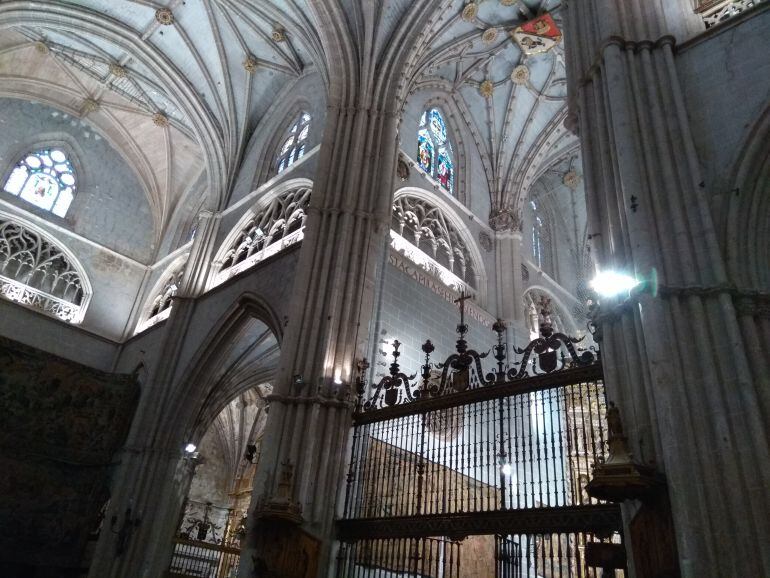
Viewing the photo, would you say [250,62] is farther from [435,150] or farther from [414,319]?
[414,319]

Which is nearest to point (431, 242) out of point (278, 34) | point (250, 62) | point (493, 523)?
point (278, 34)

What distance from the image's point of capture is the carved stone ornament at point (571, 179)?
76.2 ft

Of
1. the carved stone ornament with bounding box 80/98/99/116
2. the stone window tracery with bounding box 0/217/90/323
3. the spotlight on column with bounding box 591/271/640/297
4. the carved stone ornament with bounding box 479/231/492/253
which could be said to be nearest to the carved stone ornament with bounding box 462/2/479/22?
the carved stone ornament with bounding box 479/231/492/253

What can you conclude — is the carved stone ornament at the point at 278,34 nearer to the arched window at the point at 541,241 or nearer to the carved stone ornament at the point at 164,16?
the carved stone ornament at the point at 164,16

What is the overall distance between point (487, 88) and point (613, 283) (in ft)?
47.3

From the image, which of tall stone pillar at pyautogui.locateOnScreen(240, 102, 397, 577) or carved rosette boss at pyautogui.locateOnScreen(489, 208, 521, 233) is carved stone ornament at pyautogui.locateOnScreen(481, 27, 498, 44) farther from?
tall stone pillar at pyautogui.locateOnScreen(240, 102, 397, 577)

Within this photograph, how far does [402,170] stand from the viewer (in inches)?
625

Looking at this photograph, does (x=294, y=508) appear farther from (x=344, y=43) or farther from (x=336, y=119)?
(x=344, y=43)

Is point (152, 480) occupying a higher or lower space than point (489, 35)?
lower

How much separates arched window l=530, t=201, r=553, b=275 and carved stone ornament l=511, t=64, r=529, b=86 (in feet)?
16.7

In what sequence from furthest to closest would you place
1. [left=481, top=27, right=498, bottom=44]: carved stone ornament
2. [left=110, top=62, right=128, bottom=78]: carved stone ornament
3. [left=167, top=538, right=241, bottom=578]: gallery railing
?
1. [left=110, top=62, right=128, bottom=78]: carved stone ornament
2. [left=481, top=27, right=498, bottom=44]: carved stone ornament
3. [left=167, top=538, right=241, bottom=578]: gallery railing

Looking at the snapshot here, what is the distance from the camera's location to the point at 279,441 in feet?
33.0

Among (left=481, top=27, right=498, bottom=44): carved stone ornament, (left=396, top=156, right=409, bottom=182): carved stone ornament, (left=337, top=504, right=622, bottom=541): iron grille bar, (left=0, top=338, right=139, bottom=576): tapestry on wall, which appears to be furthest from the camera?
(left=481, top=27, right=498, bottom=44): carved stone ornament

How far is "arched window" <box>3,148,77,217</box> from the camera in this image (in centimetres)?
1961
